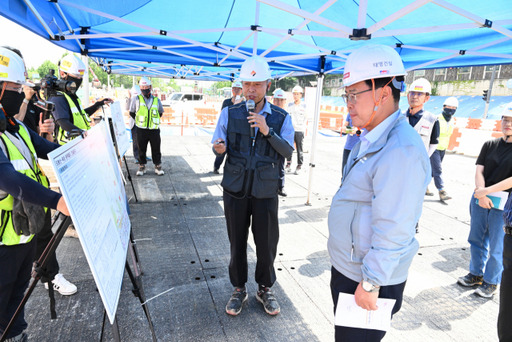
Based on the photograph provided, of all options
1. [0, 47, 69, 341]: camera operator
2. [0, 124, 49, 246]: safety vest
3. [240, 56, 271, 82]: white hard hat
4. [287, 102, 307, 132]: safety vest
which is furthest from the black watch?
[287, 102, 307, 132]: safety vest

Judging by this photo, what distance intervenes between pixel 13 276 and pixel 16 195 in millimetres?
795

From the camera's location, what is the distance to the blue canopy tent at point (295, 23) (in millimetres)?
3135

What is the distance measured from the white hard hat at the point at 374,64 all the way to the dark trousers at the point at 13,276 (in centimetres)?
237

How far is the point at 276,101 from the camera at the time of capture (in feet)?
23.3

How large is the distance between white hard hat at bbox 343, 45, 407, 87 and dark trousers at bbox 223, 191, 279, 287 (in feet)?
4.77

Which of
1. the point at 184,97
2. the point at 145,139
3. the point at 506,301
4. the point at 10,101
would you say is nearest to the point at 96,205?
the point at 10,101

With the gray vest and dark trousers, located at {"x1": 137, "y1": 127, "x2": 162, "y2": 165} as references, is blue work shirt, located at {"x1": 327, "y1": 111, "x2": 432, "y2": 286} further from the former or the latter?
dark trousers, located at {"x1": 137, "y1": 127, "x2": 162, "y2": 165}

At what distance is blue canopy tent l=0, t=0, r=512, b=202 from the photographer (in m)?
3.13

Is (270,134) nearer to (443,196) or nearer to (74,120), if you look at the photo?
(74,120)

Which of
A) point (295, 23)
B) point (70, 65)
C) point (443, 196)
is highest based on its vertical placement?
point (295, 23)

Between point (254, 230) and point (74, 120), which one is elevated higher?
point (74, 120)

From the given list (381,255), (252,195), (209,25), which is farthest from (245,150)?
(209,25)

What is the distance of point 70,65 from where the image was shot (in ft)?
12.1

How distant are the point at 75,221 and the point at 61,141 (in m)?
3.45
